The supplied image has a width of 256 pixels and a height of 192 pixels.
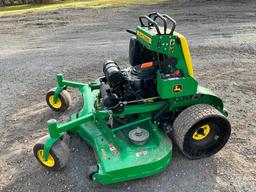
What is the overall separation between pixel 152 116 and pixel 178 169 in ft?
2.98

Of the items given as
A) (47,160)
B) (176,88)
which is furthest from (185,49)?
(47,160)

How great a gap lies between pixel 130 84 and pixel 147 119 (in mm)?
625

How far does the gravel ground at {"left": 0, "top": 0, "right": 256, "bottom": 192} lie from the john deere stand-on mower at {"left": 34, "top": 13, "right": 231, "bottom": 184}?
0.29 metres

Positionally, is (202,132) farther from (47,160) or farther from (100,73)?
(100,73)

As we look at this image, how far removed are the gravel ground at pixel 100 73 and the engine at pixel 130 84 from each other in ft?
3.52

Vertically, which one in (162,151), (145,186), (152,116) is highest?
(152,116)

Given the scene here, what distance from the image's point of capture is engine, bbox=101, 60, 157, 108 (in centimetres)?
481

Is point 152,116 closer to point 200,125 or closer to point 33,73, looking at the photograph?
point 200,125

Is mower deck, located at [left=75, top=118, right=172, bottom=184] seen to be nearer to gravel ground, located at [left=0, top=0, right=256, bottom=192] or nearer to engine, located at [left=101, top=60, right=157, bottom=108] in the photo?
gravel ground, located at [left=0, top=0, right=256, bottom=192]

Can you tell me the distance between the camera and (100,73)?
8305mm

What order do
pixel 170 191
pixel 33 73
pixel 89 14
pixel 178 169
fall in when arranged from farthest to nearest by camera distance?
pixel 89 14
pixel 33 73
pixel 178 169
pixel 170 191

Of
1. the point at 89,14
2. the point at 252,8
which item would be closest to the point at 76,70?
the point at 89,14

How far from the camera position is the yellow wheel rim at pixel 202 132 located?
468 cm

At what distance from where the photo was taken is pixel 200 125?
4.55 metres
